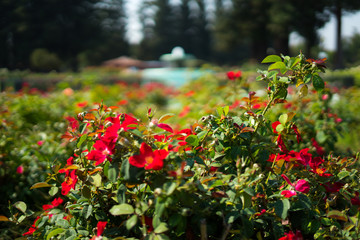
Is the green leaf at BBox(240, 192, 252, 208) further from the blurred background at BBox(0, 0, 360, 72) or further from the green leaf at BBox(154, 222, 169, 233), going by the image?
the blurred background at BBox(0, 0, 360, 72)

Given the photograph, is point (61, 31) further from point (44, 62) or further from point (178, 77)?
point (178, 77)

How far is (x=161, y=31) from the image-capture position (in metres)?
47.8

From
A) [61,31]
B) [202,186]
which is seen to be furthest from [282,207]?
[61,31]

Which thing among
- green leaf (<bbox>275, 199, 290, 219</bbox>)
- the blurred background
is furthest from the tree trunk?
green leaf (<bbox>275, 199, 290, 219</bbox>)

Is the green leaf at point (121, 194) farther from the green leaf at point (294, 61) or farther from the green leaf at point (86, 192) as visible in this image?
the green leaf at point (294, 61)

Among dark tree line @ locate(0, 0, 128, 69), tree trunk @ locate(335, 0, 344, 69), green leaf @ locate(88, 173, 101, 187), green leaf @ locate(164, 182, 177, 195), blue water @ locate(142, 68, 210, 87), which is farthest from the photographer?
dark tree line @ locate(0, 0, 128, 69)

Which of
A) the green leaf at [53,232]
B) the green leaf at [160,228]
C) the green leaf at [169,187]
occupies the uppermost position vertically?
the green leaf at [169,187]

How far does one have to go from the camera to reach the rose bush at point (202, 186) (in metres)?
0.90

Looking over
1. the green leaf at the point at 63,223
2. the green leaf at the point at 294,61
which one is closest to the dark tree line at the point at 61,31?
the green leaf at the point at 63,223

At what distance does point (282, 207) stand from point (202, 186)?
26cm

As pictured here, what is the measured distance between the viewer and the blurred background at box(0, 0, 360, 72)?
2244 centimetres

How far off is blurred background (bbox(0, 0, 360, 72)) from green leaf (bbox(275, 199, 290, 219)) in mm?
10160

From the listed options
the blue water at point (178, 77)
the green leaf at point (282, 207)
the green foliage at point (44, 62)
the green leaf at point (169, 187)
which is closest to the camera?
the green leaf at point (169, 187)

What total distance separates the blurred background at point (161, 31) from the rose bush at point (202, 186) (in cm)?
994
